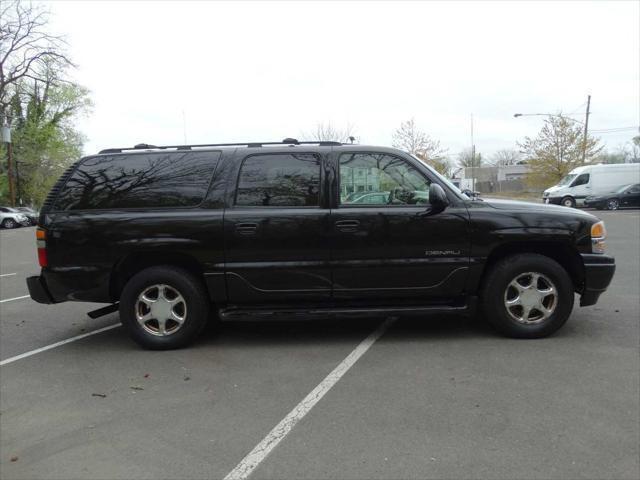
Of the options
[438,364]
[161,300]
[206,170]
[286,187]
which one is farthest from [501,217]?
[161,300]

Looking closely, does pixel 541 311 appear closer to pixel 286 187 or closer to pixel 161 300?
pixel 286 187

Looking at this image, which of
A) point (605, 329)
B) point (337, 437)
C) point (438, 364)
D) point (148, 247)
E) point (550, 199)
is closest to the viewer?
point (337, 437)

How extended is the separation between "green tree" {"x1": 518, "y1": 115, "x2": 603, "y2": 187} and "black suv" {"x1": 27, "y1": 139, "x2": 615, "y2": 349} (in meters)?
41.1

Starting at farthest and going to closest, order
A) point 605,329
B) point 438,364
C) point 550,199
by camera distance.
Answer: point 550,199 < point 605,329 < point 438,364

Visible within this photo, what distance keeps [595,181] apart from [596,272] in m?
28.5

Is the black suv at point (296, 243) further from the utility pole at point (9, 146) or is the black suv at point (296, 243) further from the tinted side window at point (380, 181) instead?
the utility pole at point (9, 146)

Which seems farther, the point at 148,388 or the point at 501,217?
the point at 501,217

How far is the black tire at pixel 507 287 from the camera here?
488 cm

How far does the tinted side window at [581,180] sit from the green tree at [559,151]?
12.5 metres

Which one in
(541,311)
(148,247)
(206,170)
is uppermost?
(206,170)

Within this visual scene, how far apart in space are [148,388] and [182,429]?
0.85m

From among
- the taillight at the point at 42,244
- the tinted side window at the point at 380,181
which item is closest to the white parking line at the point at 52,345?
the taillight at the point at 42,244

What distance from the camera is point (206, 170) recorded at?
500 cm

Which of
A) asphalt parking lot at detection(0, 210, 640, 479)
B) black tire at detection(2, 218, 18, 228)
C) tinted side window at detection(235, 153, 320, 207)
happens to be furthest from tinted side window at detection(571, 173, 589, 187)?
black tire at detection(2, 218, 18, 228)
